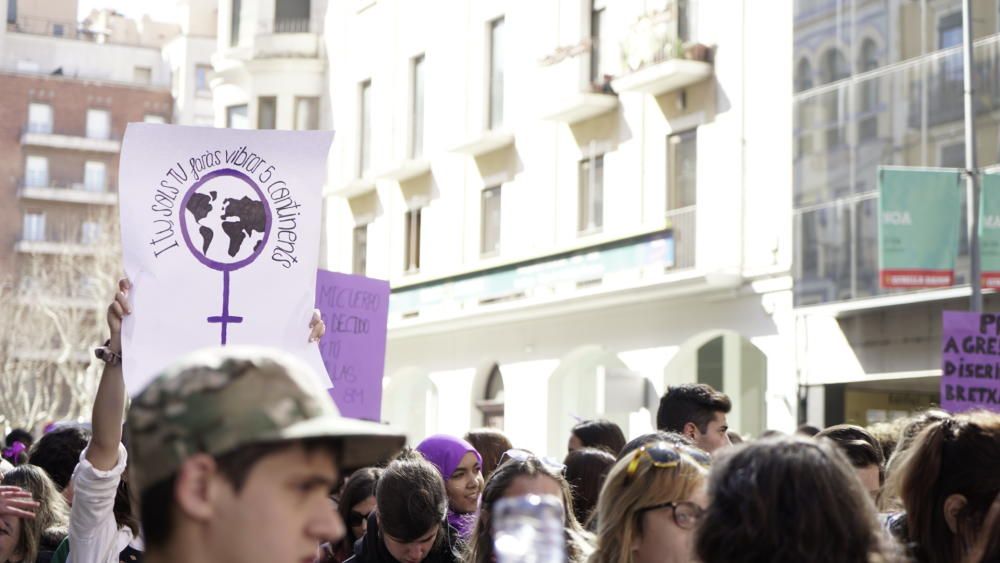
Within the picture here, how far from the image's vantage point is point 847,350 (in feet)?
71.4

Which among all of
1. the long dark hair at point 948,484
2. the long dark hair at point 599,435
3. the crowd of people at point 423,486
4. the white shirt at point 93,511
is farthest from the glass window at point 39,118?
the long dark hair at point 948,484

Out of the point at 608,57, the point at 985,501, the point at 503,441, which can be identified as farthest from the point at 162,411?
the point at 608,57

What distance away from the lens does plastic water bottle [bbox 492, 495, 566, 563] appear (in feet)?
6.75

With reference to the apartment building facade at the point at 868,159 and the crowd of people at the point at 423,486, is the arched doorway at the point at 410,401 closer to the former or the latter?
the apartment building facade at the point at 868,159

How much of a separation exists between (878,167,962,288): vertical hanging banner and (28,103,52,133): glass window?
6513cm

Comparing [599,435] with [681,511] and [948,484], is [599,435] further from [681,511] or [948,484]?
[948,484]


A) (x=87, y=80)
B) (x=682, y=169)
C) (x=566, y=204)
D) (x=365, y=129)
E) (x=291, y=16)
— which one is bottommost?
(x=566, y=204)

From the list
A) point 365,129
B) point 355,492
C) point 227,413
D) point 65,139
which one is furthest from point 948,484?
point 65,139

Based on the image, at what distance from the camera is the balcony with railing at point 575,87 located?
86.3 ft

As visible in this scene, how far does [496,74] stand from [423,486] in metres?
24.3

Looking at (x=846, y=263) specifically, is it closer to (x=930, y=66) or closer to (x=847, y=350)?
(x=847, y=350)

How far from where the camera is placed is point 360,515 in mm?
7938

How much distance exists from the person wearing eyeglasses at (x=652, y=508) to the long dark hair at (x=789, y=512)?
3.96 ft

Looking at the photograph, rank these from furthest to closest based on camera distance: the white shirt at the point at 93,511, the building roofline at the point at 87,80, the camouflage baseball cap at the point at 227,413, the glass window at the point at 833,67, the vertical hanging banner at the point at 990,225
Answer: the building roofline at the point at 87,80 → the glass window at the point at 833,67 → the vertical hanging banner at the point at 990,225 → the white shirt at the point at 93,511 → the camouflage baseball cap at the point at 227,413
